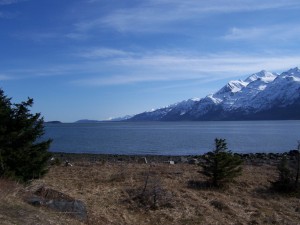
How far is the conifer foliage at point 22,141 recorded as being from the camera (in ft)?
46.2

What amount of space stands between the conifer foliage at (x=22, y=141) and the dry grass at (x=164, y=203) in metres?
0.66

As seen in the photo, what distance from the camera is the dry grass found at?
1059 centimetres

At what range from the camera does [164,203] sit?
13414 mm

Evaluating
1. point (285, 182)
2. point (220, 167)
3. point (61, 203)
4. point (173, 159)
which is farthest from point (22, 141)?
point (173, 159)

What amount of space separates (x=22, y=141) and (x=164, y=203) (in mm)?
5434

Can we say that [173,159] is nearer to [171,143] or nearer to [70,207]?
[171,143]

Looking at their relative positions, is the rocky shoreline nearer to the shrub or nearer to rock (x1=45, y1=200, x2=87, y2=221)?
the shrub

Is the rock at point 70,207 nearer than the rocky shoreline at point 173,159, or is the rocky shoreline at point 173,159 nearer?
the rock at point 70,207

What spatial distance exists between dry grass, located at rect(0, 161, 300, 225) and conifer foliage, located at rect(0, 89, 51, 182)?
0.66m

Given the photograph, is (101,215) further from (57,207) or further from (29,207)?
(29,207)

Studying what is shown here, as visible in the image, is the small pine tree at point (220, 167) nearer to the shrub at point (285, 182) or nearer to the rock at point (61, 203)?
the shrub at point (285, 182)

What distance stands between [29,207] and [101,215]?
234cm

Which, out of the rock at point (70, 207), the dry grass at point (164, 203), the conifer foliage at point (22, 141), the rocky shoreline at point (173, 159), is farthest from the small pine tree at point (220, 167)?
the rocky shoreline at point (173, 159)

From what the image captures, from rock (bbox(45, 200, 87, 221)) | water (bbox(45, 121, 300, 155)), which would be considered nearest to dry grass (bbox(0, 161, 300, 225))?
rock (bbox(45, 200, 87, 221))
